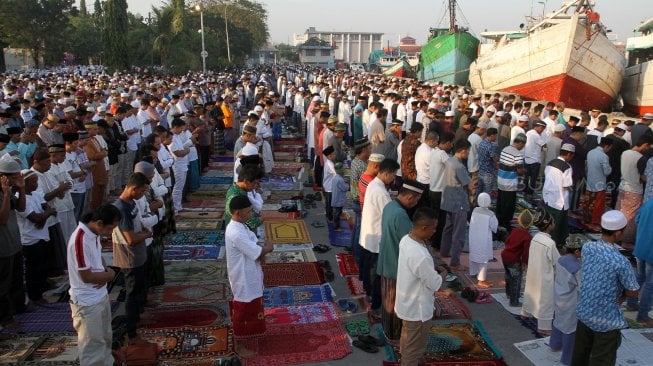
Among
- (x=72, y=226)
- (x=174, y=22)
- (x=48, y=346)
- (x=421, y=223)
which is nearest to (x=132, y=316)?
(x=48, y=346)

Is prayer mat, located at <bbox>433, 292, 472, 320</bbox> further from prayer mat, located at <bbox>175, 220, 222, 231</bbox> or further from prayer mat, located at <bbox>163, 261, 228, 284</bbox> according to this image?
prayer mat, located at <bbox>175, 220, 222, 231</bbox>

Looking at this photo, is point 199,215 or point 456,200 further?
point 199,215

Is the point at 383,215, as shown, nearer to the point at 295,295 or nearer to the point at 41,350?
the point at 295,295

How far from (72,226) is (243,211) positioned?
3079 millimetres

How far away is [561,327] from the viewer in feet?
15.3

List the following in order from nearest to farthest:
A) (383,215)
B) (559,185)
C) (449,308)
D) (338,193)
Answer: (383,215) < (449,308) < (559,185) < (338,193)

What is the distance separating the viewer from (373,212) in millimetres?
5379

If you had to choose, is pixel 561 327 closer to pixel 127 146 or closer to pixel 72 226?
pixel 72 226

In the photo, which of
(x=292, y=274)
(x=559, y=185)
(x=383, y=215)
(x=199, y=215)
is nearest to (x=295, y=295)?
(x=292, y=274)

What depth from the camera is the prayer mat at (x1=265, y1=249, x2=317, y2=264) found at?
718 cm

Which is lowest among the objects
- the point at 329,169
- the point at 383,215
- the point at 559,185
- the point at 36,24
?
the point at 329,169

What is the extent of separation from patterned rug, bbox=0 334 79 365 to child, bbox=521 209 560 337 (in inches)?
172

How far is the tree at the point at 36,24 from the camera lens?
3509cm

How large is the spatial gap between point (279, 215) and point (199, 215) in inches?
55.4
